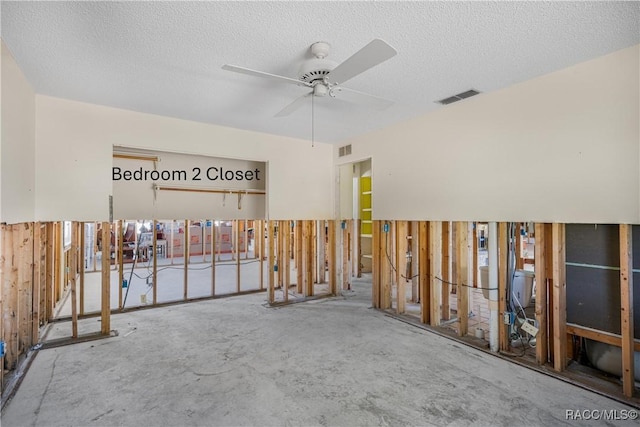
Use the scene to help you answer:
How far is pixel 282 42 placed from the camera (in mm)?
2488

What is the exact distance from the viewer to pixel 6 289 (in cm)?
287

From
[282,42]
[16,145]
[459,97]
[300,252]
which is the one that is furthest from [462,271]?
[16,145]

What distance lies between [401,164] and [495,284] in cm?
211

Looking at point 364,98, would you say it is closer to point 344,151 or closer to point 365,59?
point 365,59

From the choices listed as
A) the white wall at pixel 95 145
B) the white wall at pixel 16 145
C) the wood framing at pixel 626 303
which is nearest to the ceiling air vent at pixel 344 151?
the white wall at pixel 95 145

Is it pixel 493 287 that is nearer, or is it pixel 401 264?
pixel 493 287

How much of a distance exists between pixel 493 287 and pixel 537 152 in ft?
5.02

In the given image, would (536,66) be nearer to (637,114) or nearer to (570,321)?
(637,114)

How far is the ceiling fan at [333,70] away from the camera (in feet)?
6.63

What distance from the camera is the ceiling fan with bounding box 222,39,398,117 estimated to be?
2.02 metres

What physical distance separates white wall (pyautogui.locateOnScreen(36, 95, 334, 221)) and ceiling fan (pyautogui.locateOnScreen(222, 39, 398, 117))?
202 cm

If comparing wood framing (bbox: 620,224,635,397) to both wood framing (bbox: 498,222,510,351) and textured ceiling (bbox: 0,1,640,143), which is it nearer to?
wood framing (bbox: 498,222,510,351)

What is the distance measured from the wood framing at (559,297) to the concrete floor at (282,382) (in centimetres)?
26

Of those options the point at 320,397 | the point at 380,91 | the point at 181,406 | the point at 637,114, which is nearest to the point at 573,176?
the point at 637,114
